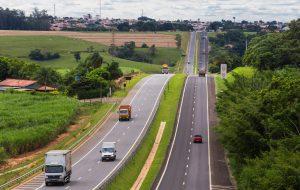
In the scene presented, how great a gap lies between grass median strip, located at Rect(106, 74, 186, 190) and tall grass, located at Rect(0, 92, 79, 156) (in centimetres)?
1362

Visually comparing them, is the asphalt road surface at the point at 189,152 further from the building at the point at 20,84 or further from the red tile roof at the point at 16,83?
the red tile roof at the point at 16,83

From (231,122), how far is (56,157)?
1738 centimetres

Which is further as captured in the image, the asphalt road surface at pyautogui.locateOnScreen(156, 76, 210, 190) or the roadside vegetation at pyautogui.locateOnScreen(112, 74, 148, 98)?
the roadside vegetation at pyautogui.locateOnScreen(112, 74, 148, 98)

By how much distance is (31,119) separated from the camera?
96562mm

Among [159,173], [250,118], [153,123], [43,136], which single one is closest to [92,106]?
[153,123]

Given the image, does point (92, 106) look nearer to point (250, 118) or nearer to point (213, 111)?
Result: point (213, 111)

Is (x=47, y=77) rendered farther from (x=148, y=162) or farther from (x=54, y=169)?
(x=54, y=169)

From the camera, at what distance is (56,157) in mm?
55344

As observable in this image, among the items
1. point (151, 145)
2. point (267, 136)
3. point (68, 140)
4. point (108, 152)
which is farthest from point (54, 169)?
point (68, 140)

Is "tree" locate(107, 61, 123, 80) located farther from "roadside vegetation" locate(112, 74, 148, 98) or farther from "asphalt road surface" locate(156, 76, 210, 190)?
"asphalt road surface" locate(156, 76, 210, 190)

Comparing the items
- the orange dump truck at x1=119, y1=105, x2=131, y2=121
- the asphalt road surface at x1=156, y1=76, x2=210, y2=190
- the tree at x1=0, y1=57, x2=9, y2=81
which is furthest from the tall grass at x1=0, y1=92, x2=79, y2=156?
the tree at x1=0, y1=57, x2=9, y2=81

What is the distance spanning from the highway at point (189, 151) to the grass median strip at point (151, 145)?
104cm

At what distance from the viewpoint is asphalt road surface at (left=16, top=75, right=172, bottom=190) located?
59.0m

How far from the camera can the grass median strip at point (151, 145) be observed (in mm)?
61000
